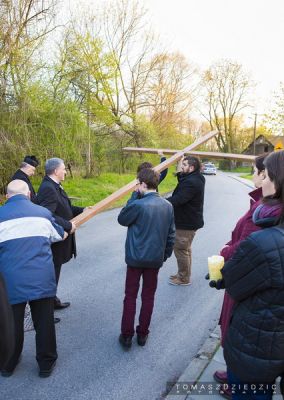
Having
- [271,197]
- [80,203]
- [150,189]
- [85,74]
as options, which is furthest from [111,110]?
[271,197]

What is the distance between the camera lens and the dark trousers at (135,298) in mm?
3662

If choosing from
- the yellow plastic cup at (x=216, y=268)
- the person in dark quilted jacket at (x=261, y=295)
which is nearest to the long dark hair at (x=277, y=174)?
the person in dark quilted jacket at (x=261, y=295)

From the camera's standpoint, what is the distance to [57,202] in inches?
161

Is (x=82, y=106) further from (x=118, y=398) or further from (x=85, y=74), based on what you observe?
(x=118, y=398)

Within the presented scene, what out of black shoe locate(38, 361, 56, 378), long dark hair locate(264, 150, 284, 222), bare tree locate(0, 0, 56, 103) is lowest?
black shoe locate(38, 361, 56, 378)

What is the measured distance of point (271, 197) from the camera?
2.17m

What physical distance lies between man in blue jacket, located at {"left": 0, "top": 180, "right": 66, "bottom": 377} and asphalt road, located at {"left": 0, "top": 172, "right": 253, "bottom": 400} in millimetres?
228

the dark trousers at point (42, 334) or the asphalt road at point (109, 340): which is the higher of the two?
the dark trousers at point (42, 334)

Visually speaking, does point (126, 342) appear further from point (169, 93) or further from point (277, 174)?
point (169, 93)

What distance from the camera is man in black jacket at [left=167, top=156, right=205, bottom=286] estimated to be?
5.00 meters

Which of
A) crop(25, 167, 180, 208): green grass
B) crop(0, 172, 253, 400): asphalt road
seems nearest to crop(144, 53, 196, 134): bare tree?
crop(25, 167, 180, 208): green grass

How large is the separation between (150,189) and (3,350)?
91.0 inches

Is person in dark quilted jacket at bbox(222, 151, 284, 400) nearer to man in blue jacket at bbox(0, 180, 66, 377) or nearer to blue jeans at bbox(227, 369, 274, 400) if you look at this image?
blue jeans at bbox(227, 369, 274, 400)

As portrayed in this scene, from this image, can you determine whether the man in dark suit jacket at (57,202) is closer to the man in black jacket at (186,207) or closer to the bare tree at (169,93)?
the man in black jacket at (186,207)
